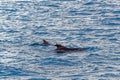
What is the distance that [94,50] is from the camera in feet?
86.3

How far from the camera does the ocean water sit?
23734 mm

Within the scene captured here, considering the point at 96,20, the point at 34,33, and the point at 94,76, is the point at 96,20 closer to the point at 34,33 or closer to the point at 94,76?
the point at 34,33

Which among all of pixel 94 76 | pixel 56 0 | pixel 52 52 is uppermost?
pixel 56 0

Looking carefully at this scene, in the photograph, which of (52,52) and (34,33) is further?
(34,33)

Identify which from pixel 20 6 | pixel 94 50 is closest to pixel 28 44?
pixel 94 50

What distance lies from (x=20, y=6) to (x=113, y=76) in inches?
526

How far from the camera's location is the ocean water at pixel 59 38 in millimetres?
23734

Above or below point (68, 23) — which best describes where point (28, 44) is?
below

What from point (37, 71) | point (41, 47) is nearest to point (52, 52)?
point (41, 47)

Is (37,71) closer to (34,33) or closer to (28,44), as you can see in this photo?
(28,44)

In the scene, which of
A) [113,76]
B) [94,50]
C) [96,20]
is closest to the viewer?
[113,76]

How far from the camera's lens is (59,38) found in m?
28.3

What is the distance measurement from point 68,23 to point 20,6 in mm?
5003

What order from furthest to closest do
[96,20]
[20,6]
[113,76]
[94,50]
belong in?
[20,6], [96,20], [94,50], [113,76]
